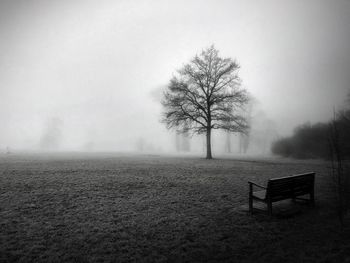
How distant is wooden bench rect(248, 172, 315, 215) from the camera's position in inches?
224

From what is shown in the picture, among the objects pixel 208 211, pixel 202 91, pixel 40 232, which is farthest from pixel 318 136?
pixel 40 232

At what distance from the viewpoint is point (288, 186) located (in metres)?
6.10

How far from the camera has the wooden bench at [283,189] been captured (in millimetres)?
5695

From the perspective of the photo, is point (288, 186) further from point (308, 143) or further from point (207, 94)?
point (308, 143)

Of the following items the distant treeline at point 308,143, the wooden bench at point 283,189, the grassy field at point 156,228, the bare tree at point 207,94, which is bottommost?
the grassy field at point 156,228

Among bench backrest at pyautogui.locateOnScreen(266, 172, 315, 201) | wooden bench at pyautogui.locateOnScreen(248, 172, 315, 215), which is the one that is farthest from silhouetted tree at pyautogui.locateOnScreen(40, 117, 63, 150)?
bench backrest at pyautogui.locateOnScreen(266, 172, 315, 201)

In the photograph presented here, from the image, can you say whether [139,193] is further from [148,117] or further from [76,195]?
[148,117]

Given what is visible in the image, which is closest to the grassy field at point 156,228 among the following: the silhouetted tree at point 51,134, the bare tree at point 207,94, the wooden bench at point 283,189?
the wooden bench at point 283,189

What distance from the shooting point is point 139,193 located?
27.1 ft

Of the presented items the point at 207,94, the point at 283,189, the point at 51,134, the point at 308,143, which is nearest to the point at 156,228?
the point at 283,189

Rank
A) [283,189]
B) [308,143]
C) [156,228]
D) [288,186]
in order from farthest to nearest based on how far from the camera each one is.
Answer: [308,143], [288,186], [283,189], [156,228]

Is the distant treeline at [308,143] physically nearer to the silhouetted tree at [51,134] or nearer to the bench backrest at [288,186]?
the bench backrest at [288,186]

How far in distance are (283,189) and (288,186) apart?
276 millimetres

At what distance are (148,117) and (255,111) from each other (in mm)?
73833
